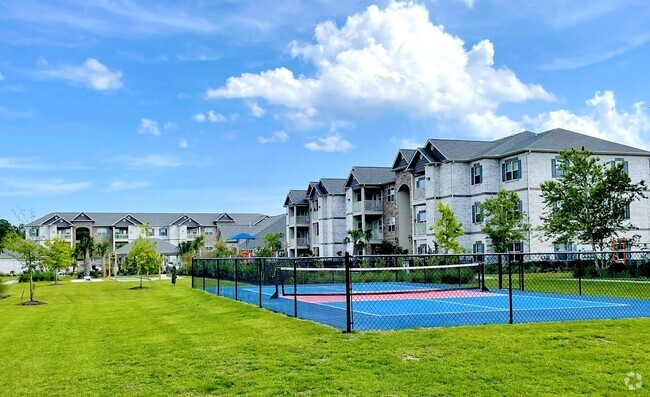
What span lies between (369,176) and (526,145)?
59.5ft

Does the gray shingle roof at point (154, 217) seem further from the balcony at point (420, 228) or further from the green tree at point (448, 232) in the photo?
the green tree at point (448, 232)

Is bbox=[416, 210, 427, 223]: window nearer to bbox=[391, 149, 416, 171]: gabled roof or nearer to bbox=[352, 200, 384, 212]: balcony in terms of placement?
bbox=[391, 149, 416, 171]: gabled roof

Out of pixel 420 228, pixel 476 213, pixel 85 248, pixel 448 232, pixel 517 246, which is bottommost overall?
pixel 85 248

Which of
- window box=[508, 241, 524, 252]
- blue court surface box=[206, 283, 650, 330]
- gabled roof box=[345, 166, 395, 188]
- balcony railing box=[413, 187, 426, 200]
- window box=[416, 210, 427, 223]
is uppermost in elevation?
gabled roof box=[345, 166, 395, 188]

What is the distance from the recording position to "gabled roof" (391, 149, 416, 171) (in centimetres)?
4966

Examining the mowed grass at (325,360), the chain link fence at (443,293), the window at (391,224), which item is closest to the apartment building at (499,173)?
the window at (391,224)

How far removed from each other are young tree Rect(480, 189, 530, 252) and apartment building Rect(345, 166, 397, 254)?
1667 cm

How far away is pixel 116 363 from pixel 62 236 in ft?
270

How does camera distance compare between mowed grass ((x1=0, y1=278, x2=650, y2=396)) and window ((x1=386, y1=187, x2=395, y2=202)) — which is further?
window ((x1=386, y1=187, x2=395, y2=202))

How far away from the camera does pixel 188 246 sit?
71.9 m

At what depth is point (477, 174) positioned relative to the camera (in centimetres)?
4375

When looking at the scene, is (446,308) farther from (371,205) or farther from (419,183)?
(371,205)

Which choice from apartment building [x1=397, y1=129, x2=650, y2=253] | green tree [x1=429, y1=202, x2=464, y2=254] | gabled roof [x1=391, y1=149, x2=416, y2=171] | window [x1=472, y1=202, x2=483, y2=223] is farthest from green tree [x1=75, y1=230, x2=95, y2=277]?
green tree [x1=429, y1=202, x2=464, y2=254]

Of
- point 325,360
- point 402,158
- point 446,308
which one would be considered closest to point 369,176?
point 402,158
